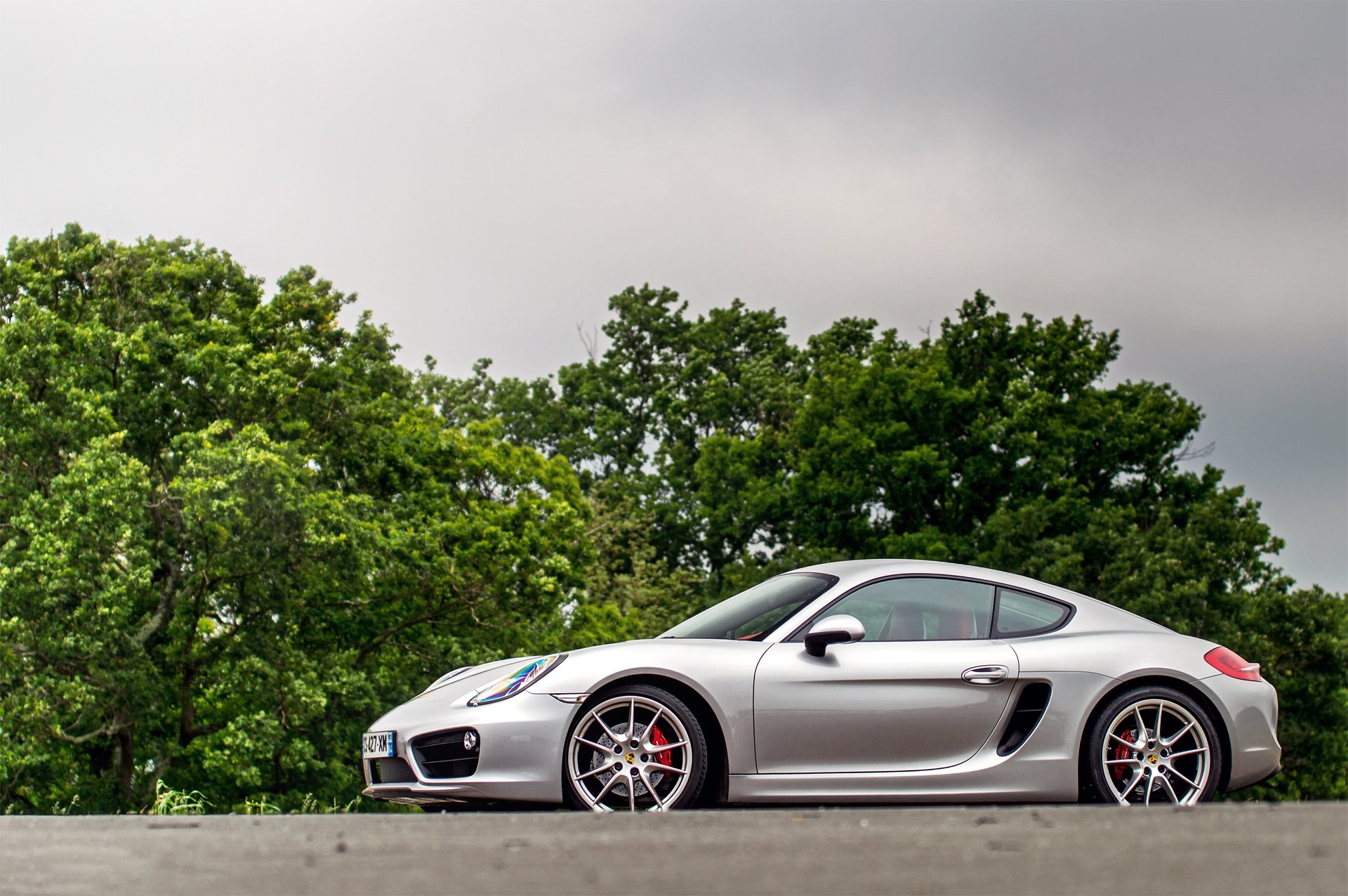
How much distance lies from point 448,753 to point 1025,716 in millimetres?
2800

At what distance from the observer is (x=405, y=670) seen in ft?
88.4

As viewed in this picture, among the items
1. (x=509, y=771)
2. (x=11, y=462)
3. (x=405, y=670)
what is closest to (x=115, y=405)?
(x=11, y=462)

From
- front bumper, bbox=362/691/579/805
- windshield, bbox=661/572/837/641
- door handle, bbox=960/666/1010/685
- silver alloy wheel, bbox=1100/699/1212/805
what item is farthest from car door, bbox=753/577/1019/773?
front bumper, bbox=362/691/579/805

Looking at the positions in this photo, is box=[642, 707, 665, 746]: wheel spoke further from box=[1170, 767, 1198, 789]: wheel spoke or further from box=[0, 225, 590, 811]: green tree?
box=[0, 225, 590, 811]: green tree

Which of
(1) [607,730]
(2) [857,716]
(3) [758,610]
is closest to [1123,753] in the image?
(2) [857,716]

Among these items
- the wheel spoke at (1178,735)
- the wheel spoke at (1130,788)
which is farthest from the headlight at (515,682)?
the wheel spoke at (1178,735)

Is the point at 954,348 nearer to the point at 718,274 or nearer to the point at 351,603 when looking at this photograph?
the point at 718,274

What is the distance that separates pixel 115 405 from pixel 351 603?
5.78 m

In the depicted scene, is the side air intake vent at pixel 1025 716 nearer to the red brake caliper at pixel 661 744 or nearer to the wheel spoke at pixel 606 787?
the red brake caliper at pixel 661 744

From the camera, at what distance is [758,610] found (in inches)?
284

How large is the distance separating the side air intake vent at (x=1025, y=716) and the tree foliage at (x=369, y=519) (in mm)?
18096

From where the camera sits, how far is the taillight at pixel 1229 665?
694 cm

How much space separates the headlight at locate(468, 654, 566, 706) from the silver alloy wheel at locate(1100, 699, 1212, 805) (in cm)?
273

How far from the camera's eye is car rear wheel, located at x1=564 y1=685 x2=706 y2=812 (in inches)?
245
